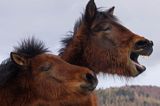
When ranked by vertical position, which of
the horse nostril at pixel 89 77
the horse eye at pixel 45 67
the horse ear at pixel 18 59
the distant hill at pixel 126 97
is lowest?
the distant hill at pixel 126 97

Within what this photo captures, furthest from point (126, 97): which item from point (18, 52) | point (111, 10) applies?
point (18, 52)

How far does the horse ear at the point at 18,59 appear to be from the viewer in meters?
8.68

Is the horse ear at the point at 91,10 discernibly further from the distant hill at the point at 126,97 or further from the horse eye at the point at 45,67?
the distant hill at the point at 126,97

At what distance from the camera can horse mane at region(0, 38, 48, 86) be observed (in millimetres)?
8938

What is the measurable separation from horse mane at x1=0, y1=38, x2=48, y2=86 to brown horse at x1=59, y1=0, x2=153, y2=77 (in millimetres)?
1180

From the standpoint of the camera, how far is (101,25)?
34.8ft

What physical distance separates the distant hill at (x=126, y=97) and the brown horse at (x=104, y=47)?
1048 inches

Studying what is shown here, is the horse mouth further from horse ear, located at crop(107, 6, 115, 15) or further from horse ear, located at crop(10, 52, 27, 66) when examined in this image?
horse ear, located at crop(10, 52, 27, 66)

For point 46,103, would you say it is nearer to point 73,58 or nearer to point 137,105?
point 73,58

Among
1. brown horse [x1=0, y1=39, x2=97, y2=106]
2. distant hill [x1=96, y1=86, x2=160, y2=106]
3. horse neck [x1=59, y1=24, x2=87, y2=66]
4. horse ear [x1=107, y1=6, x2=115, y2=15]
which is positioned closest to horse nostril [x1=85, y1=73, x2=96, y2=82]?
brown horse [x1=0, y1=39, x2=97, y2=106]

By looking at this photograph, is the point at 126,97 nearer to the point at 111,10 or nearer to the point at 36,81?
the point at 111,10

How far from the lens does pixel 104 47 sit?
10.5 metres

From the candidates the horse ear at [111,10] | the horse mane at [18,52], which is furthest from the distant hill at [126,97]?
the horse mane at [18,52]

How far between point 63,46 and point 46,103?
2.12 m
